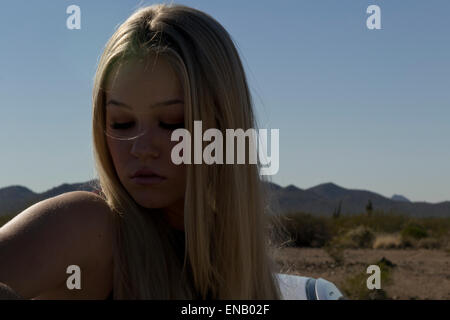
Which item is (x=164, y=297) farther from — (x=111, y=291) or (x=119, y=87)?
(x=119, y=87)

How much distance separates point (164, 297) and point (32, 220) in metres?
0.41

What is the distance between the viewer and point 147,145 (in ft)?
5.44

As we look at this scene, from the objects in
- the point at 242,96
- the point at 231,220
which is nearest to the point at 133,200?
the point at 231,220

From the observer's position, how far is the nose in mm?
1646

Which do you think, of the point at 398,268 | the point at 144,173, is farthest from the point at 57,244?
the point at 398,268

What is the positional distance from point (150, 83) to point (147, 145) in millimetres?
171

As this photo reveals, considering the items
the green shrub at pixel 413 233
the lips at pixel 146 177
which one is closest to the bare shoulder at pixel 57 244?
the lips at pixel 146 177

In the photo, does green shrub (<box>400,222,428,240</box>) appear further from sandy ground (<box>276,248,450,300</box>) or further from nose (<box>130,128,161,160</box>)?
nose (<box>130,128,161,160</box>)

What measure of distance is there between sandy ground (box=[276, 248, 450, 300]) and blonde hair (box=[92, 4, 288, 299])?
702 cm

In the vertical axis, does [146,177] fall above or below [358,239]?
above

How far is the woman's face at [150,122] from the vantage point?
167 centimetres

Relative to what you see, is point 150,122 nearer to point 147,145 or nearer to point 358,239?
point 147,145

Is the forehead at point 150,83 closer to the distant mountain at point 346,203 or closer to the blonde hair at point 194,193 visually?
the blonde hair at point 194,193
